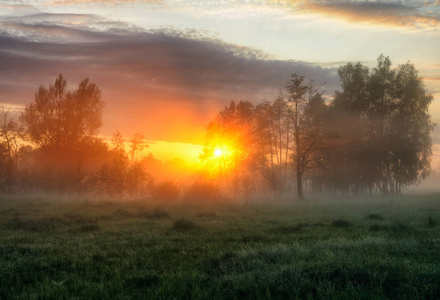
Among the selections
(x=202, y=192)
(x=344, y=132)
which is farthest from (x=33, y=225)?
(x=344, y=132)

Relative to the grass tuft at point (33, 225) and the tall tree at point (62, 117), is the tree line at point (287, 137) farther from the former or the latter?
the grass tuft at point (33, 225)

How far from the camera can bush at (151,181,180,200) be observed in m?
45.1

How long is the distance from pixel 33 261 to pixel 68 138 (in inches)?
1652

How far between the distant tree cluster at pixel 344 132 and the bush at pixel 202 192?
14.0 feet

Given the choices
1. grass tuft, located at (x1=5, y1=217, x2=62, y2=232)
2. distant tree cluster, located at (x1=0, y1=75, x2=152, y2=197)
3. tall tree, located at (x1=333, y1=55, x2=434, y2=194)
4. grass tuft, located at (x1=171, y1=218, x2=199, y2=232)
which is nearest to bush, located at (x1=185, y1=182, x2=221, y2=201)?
distant tree cluster, located at (x1=0, y1=75, x2=152, y2=197)

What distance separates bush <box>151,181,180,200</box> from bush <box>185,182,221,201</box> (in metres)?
1.99

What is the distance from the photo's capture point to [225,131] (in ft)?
180

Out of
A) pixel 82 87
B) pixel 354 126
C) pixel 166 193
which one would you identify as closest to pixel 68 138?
pixel 82 87

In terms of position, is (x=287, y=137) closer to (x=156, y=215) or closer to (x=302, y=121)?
(x=302, y=121)

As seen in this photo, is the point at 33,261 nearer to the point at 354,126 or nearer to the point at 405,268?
the point at 405,268

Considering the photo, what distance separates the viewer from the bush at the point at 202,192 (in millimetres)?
43438

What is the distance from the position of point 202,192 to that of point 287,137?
721 inches

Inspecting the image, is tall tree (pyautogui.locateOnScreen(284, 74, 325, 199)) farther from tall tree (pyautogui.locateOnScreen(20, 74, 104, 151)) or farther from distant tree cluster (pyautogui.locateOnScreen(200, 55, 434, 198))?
tall tree (pyautogui.locateOnScreen(20, 74, 104, 151))

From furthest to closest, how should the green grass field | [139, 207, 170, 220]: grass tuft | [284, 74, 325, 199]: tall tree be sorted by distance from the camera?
[284, 74, 325, 199]: tall tree
[139, 207, 170, 220]: grass tuft
the green grass field
